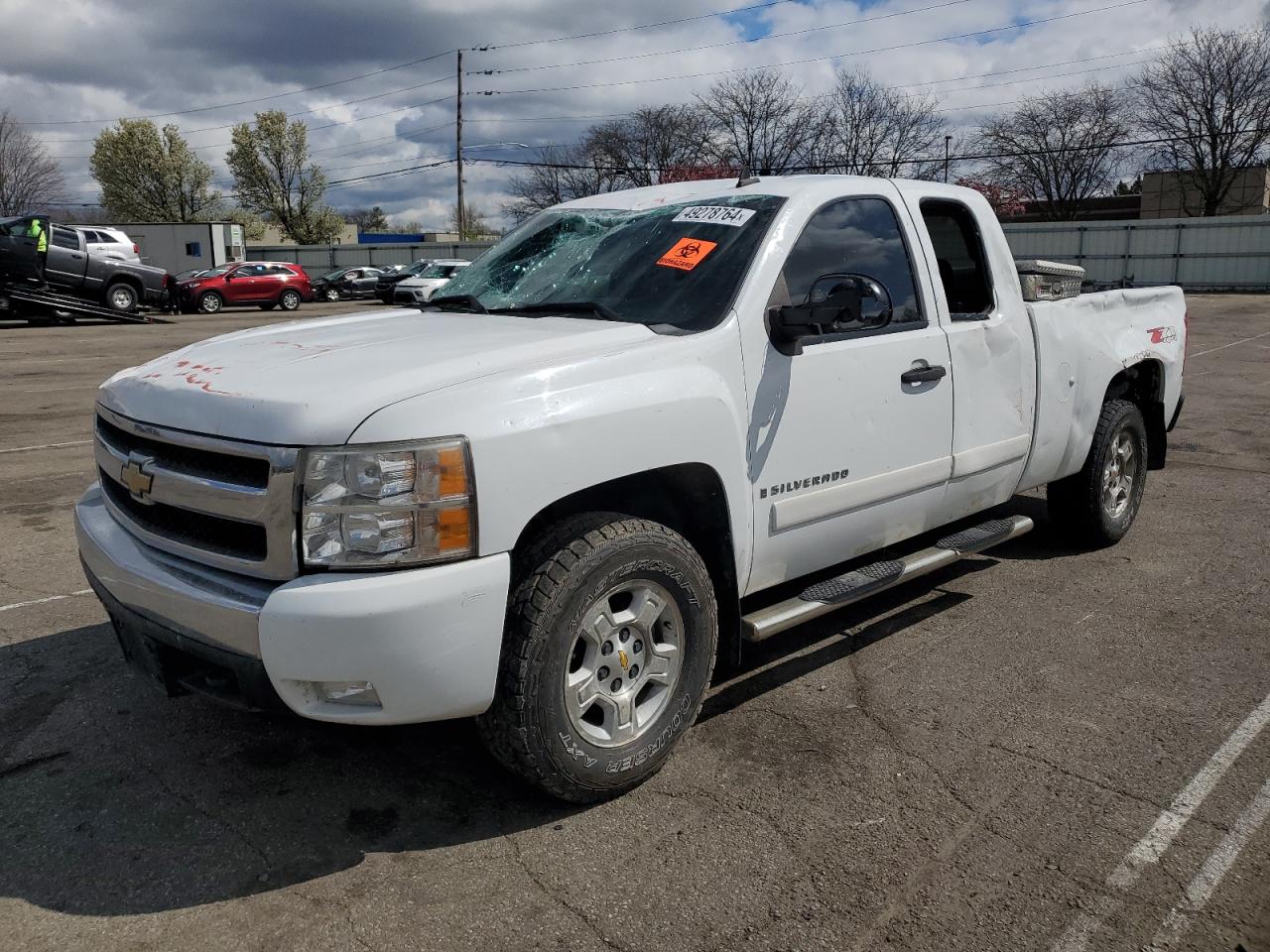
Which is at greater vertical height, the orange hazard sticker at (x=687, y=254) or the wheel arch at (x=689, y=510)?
the orange hazard sticker at (x=687, y=254)

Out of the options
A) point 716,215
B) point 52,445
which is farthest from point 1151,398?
point 52,445

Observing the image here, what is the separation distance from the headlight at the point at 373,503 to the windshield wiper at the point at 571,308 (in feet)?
3.58

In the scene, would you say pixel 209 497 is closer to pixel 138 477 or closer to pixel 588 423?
pixel 138 477

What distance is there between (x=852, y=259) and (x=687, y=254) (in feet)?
2.31

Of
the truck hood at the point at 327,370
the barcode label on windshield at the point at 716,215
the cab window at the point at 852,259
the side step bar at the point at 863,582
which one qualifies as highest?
the barcode label on windshield at the point at 716,215

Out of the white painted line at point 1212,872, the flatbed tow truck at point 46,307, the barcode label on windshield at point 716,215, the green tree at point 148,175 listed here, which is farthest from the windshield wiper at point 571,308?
the green tree at point 148,175

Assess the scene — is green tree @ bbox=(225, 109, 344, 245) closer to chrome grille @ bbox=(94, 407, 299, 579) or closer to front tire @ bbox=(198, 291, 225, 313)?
front tire @ bbox=(198, 291, 225, 313)

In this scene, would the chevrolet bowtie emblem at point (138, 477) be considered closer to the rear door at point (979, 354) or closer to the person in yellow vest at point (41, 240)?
the rear door at point (979, 354)

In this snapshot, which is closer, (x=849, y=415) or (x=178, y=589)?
(x=178, y=589)

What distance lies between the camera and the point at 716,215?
12.3ft

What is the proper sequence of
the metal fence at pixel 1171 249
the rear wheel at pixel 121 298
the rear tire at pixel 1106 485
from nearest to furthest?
the rear tire at pixel 1106 485 < the rear wheel at pixel 121 298 < the metal fence at pixel 1171 249

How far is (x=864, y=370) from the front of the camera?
3742 mm

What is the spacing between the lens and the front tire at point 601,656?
278cm

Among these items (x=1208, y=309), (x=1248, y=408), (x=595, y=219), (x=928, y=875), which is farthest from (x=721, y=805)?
(x=1208, y=309)
